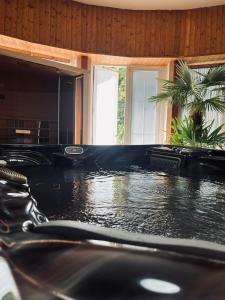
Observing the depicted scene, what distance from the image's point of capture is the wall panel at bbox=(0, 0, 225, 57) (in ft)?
15.0

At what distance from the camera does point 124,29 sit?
509 cm

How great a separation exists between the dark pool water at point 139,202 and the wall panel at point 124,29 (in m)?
3.47

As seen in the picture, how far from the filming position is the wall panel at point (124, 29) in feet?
15.0

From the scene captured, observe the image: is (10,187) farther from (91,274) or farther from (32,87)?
(32,87)

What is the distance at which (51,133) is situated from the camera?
3.90 m

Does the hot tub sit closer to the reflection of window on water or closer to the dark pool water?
the dark pool water

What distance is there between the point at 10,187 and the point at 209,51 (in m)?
4.77

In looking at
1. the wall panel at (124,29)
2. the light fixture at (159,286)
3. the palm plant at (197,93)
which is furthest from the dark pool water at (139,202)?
the wall panel at (124,29)

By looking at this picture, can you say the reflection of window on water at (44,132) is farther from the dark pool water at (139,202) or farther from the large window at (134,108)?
the dark pool water at (139,202)

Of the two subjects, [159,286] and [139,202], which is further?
[139,202]

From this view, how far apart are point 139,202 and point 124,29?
15.0ft

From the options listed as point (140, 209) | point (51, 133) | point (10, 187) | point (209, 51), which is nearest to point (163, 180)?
point (140, 209)

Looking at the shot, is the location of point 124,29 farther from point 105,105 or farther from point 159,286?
point 159,286

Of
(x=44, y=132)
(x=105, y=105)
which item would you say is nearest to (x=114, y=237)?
(x=44, y=132)
